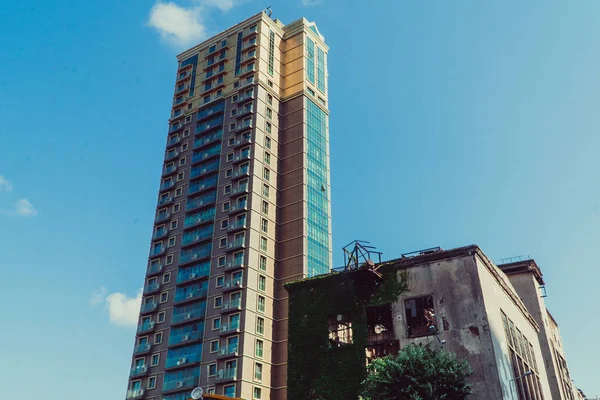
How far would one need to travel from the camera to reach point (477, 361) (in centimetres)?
3669

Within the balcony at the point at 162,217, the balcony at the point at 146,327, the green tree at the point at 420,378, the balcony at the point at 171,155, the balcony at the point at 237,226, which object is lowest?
the green tree at the point at 420,378

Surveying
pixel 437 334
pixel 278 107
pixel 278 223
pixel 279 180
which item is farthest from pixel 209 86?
pixel 437 334

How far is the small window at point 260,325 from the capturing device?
76.9 m

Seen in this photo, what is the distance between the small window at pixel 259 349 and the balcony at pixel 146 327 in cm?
1864

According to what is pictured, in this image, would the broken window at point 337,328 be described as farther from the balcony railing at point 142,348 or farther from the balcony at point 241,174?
the balcony railing at point 142,348

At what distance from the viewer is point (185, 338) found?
263 feet

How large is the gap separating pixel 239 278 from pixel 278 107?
34.0 m

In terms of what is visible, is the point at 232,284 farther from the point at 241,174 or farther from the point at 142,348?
the point at 241,174

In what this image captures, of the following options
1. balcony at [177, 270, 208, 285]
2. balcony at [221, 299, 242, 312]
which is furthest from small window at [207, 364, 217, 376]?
balcony at [177, 270, 208, 285]

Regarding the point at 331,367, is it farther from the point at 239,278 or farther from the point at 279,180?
the point at 279,180

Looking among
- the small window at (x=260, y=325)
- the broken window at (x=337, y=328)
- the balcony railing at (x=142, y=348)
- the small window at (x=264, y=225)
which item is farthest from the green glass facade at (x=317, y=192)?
the broken window at (x=337, y=328)

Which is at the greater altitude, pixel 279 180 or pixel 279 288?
pixel 279 180

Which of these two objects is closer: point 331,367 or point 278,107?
point 331,367

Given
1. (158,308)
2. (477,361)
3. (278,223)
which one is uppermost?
(278,223)
